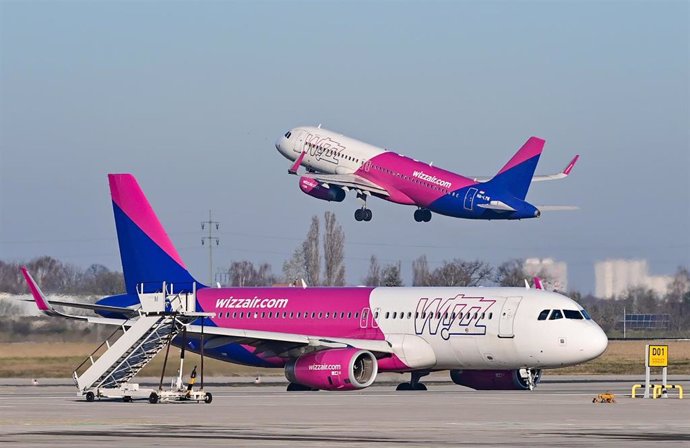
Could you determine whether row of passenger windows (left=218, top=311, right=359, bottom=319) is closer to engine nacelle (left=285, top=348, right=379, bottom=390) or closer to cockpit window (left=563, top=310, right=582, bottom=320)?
engine nacelle (left=285, top=348, right=379, bottom=390)

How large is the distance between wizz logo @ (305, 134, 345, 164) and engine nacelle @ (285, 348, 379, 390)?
41320 millimetres

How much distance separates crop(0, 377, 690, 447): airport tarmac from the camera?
29438mm

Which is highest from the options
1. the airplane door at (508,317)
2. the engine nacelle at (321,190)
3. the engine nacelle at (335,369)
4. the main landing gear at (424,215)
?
the engine nacelle at (321,190)

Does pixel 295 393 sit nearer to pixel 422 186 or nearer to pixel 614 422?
pixel 614 422

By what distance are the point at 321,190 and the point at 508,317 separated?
41.6 m

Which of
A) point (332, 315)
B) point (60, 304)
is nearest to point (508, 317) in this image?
point (332, 315)

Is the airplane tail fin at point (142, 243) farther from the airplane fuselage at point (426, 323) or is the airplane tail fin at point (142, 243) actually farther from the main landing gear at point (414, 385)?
the main landing gear at point (414, 385)

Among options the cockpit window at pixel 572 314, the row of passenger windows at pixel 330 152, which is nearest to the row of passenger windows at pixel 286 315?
the cockpit window at pixel 572 314

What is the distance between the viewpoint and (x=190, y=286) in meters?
57.9

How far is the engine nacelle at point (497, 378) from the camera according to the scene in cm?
5278

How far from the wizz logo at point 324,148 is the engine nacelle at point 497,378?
38.4 metres

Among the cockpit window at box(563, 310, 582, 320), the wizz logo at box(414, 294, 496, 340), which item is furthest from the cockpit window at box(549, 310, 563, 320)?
the wizz logo at box(414, 294, 496, 340)

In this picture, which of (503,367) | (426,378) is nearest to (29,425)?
(503,367)

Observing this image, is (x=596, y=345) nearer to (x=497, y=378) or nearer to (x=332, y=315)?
(x=497, y=378)
